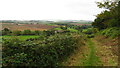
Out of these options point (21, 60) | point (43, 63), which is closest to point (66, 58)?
point (43, 63)

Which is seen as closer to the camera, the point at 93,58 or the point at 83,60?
the point at 83,60

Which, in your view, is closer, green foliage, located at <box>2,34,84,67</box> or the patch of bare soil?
green foliage, located at <box>2,34,84,67</box>

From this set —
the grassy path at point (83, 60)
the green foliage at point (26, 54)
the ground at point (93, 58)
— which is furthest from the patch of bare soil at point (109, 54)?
the green foliage at point (26, 54)

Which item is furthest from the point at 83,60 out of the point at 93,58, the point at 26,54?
Answer: the point at 26,54

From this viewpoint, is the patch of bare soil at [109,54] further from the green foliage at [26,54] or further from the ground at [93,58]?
the green foliage at [26,54]

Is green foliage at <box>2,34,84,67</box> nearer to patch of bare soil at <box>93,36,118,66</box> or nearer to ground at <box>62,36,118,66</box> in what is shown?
ground at <box>62,36,118,66</box>

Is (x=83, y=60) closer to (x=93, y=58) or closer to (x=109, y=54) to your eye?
(x=93, y=58)

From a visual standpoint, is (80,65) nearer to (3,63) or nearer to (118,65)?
(118,65)

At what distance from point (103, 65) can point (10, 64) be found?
15.5 ft

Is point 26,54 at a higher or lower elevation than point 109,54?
higher

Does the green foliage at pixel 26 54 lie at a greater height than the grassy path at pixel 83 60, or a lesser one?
greater

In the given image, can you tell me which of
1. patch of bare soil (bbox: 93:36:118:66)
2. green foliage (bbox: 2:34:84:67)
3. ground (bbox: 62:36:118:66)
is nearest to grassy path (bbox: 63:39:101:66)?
ground (bbox: 62:36:118:66)

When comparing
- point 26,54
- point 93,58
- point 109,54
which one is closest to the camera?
point 26,54

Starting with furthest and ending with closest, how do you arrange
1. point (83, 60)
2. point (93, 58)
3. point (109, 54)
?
point (109, 54)
point (93, 58)
point (83, 60)
